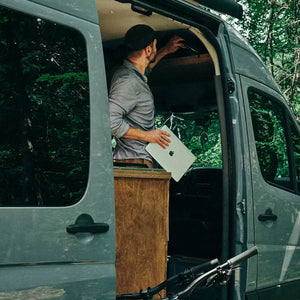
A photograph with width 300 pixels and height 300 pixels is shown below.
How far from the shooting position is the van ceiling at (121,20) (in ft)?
13.0

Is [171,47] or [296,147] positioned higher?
[171,47]

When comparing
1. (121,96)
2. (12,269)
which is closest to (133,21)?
(121,96)

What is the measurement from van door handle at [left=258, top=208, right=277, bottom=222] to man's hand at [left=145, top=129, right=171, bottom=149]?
2.77ft

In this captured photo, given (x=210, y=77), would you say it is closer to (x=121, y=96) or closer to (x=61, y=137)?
(x=121, y=96)

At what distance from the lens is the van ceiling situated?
156 inches

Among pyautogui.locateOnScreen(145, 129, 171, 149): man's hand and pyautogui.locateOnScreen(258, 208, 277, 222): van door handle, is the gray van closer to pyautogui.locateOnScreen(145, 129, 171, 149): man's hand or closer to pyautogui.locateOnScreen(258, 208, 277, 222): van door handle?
pyautogui.locateOnScreen(258, 208, 277, 222): van door handle

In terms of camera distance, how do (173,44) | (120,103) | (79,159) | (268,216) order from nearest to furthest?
(79,159) → (120,103) → (268,216) → (173,44)

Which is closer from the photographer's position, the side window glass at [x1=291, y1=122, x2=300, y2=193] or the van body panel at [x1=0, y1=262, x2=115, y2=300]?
the van body panel at [x1=0, y1=262, x2=115, y2=300]

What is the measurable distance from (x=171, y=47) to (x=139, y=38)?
2.17 ft

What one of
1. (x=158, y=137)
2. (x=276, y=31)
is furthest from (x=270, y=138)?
(x=276, y=31)

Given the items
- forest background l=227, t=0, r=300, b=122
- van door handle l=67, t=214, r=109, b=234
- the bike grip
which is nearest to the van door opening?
the bike grip

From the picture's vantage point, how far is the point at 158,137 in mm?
3561

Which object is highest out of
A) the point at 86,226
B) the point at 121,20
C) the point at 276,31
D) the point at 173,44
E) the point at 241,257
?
the point at 276,31

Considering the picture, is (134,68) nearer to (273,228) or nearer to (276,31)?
(273,228)
